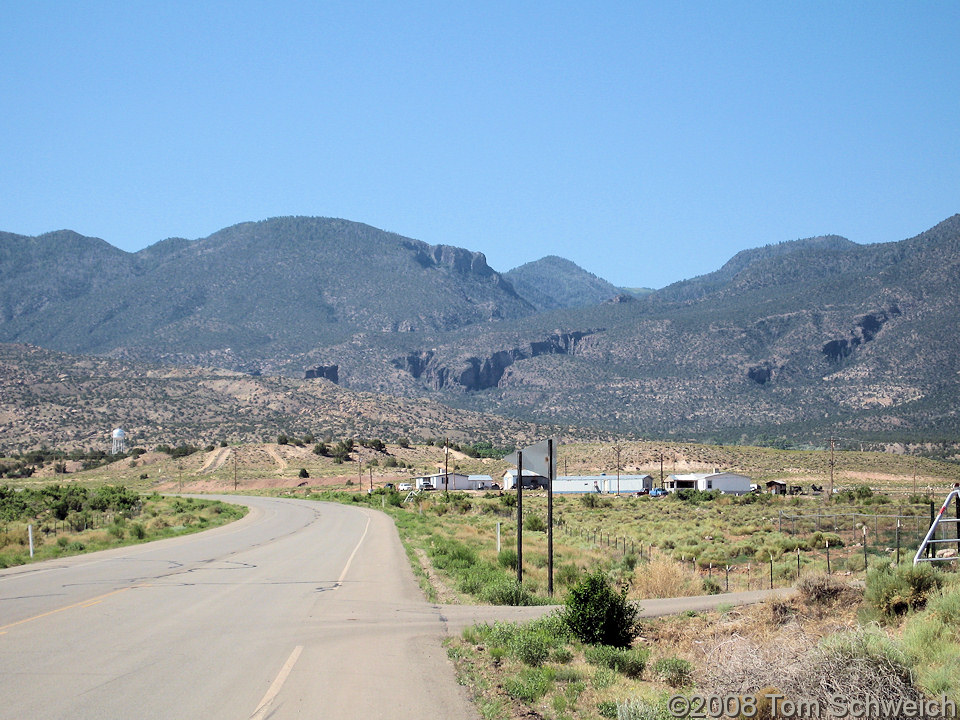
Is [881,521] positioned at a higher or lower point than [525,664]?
lower

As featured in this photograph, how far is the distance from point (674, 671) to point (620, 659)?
0.78m

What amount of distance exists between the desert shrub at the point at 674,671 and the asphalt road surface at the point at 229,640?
232 cm

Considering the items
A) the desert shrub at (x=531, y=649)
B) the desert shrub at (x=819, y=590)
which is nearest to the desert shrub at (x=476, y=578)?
the desert shrub at (x=531, y=649)

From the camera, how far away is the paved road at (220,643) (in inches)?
336

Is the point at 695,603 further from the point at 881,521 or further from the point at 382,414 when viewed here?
the point at 382,414

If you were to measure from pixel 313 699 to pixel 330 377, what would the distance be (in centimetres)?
17653

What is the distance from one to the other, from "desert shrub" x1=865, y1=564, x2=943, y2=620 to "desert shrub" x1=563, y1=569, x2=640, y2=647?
130 inches

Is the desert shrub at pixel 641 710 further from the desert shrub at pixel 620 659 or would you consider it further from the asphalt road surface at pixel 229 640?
the desert shrub at pixel 620 659

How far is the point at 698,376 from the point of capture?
15175 cm

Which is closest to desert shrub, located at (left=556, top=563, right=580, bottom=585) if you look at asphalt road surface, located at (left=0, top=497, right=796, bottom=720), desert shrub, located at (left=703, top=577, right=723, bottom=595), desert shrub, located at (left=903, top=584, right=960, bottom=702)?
desert shrub, located at (left=703, top=577, right=723, bottom=595)

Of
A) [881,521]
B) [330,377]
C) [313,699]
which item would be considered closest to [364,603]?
[313,699]

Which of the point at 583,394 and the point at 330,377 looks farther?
the point at 330,377

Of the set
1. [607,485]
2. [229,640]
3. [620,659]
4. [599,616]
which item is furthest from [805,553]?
[607,485]

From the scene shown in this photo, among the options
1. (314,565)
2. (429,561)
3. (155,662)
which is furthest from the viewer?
(429,561)
